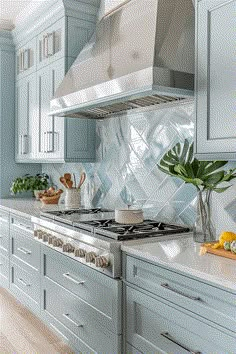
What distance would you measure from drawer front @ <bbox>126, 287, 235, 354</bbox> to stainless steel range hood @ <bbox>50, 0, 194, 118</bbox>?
1.09m

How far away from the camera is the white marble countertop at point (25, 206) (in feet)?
11.1

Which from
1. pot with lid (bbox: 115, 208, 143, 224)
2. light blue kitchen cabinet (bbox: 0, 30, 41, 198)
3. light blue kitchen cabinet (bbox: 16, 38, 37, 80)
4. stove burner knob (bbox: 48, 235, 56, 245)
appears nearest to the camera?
pot with lid (bbox: 115, 208, 143, 224)

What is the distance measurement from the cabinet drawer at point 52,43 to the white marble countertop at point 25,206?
1.32 metres

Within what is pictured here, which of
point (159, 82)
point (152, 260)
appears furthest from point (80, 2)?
point (152, 260)

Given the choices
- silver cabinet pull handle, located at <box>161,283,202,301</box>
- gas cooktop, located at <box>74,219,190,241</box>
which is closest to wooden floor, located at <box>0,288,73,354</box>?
gas cooktop, located at <box>74,219,190,241</box>

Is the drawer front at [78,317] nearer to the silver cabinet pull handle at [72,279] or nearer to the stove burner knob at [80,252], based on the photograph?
the silver cabinet pull handle at [72,279]

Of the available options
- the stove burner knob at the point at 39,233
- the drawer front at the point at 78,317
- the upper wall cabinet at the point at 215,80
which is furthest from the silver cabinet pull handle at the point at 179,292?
the stove burner knob at the point at 39,233

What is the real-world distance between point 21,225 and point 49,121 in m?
0.98

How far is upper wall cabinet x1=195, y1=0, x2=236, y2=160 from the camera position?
5.98 feet

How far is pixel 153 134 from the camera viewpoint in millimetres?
2900

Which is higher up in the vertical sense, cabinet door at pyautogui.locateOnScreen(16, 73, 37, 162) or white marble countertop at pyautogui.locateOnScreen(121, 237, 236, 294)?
cabinet door at pyautogui.locateOnScreen(16, 73, 37, 162)

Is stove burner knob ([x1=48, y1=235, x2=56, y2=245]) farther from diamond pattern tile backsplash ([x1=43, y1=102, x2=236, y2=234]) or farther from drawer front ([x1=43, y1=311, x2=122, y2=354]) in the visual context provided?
diamond pattern tile backsplash ([x1=43, y1=102, x2=236, y2=234])

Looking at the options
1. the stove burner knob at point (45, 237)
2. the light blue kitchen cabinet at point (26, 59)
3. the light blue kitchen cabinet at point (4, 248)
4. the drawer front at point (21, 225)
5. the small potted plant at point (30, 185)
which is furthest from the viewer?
the small potted plant at point (30, 185)

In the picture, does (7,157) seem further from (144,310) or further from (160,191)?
(144,310)
